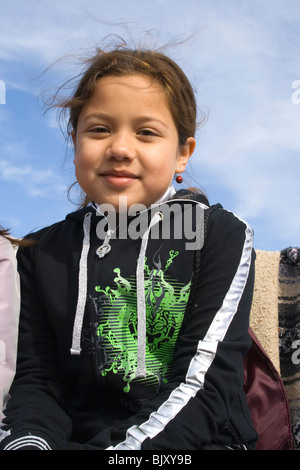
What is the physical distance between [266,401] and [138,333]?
0.52 metres

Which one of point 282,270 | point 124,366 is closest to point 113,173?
point 124,366

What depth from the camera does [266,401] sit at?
1.94 m

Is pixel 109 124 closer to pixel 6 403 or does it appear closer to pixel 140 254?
pixel 140 254

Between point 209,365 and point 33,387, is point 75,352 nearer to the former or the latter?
point 33,387

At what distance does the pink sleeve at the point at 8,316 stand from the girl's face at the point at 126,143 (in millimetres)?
392

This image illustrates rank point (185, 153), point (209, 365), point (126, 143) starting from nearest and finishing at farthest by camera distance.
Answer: point (209, 365), point (126, 143), point (185, 153)

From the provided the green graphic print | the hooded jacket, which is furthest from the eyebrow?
the green graphic print

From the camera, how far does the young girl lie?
66.3 inches

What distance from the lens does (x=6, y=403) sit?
1908 mm

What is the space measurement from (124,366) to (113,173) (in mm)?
643

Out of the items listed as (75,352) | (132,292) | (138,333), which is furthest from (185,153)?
(75,352)

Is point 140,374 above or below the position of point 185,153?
below
